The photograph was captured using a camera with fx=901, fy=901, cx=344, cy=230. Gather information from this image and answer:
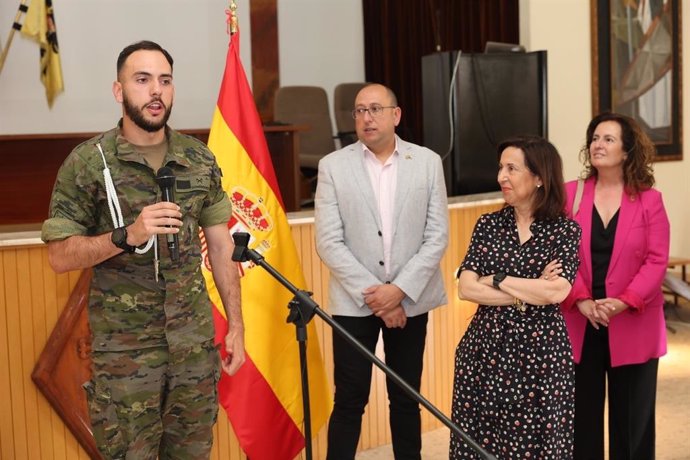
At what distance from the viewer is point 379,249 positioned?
3.20 m

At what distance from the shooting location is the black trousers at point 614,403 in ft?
10.7

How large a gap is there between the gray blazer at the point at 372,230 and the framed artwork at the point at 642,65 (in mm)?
3505

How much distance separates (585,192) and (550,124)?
303cm

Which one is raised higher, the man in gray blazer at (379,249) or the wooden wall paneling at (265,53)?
the wooden wall paneling at (265,53)

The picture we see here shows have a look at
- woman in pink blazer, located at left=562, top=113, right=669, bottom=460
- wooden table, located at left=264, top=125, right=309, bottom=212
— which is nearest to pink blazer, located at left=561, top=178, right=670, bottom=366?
woman in pink blazer, located at left=562, top=113, right=669, bottom=460

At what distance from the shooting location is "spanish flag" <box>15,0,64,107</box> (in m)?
7.09

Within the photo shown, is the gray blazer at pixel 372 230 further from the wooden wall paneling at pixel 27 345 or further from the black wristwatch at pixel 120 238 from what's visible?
the black wristwatch at pixel 120 238

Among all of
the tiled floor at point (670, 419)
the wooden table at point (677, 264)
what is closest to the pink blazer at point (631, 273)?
the tiled floor at point (670, 419)

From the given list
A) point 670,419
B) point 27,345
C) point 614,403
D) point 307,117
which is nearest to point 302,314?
point 27,345

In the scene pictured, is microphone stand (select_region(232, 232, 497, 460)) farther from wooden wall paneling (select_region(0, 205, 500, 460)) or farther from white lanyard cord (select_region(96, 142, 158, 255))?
wooden wall paneling (select_region(0, 205, 500, 460))

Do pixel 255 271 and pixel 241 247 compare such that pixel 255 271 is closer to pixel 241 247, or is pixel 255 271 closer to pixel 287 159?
pixel 241 247

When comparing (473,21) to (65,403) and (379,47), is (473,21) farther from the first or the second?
(65,403)

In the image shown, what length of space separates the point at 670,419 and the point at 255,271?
90.5 inches

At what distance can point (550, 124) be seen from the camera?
620cm
